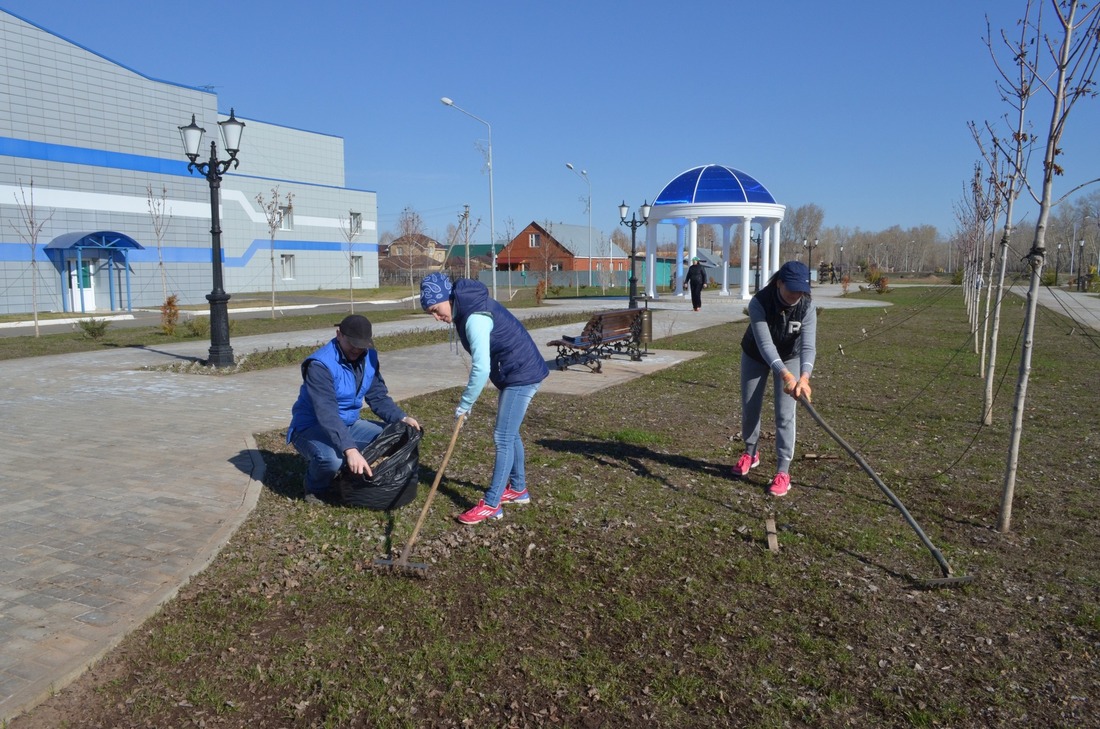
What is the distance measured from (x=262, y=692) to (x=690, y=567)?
224 centimetres

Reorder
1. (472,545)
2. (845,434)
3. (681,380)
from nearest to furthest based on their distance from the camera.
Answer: (472,545) → (845,434) → (681,380)

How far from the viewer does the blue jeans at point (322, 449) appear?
4.94 meters

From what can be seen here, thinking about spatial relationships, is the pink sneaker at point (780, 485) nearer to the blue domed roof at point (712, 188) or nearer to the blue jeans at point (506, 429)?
the blue jeans at point (506, 429)

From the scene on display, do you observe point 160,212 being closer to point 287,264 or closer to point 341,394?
point 287,264

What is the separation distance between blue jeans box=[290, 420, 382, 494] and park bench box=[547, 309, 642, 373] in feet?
19.8

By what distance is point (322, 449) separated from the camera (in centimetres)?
493

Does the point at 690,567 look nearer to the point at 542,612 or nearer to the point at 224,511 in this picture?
the point at 542,612

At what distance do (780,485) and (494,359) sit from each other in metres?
2.28

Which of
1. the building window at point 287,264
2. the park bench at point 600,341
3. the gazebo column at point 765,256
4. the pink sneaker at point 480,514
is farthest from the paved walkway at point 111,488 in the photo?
the building window at point 287,264

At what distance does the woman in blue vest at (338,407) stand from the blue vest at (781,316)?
252cm

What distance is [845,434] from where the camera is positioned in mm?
7336

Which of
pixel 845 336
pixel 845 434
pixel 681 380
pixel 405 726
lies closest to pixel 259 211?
pixel 845 336

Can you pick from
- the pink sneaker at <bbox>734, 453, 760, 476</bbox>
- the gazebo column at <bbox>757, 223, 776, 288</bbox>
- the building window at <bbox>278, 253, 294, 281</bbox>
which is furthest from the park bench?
the building window at <bbox>278, 253, 294, 281</bbox>

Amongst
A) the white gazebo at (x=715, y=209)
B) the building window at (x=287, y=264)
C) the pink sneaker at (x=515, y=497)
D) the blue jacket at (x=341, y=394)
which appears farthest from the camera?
the building window at (x=287, y=264)
